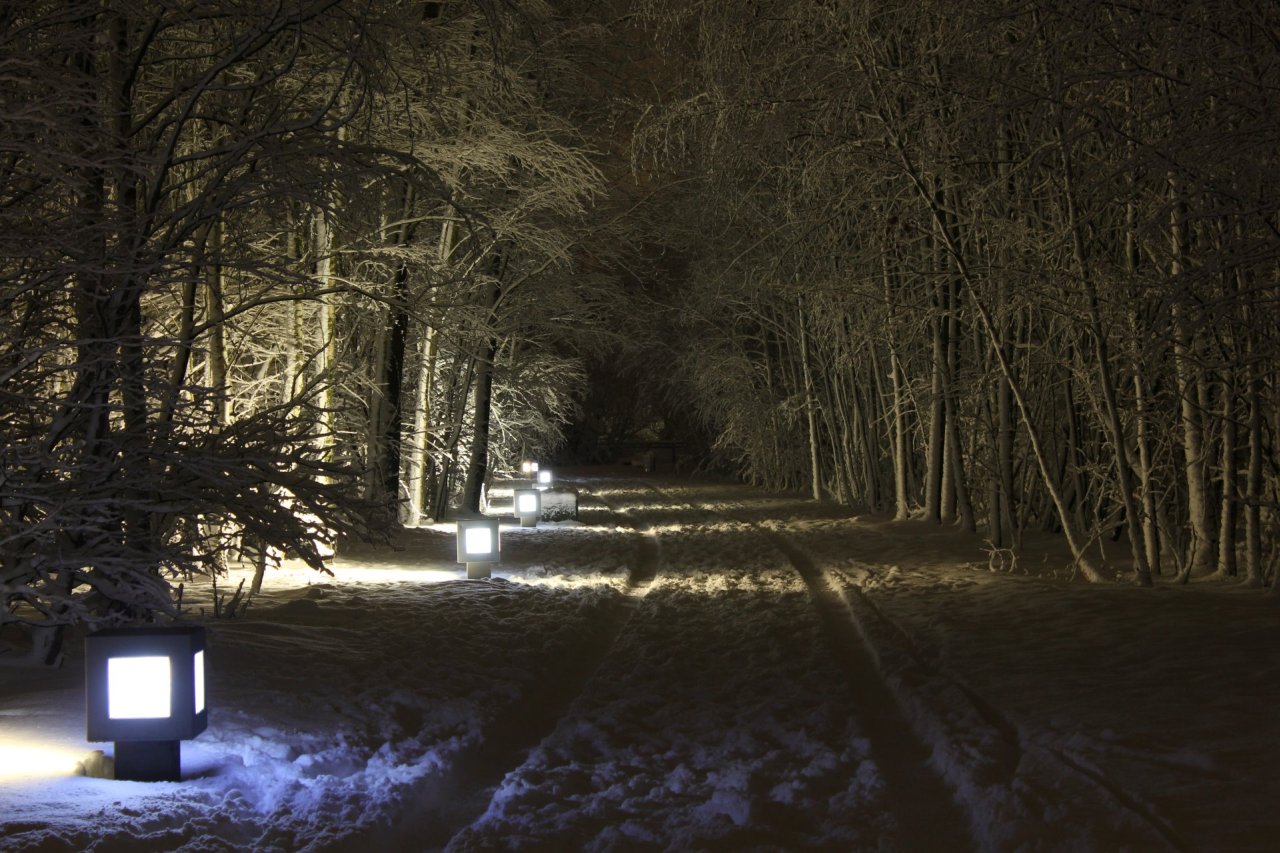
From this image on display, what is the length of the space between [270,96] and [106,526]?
3359 millimetres

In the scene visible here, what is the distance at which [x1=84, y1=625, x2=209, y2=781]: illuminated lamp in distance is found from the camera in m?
5.49

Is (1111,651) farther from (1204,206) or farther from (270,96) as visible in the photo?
(270,96)

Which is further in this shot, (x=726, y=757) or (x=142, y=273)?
(x=142, y=273)

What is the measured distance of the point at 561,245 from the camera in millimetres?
18516

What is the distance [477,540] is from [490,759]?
24.7ft

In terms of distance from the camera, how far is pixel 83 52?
7.93 meters

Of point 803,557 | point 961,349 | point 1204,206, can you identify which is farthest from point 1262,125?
point 961,349

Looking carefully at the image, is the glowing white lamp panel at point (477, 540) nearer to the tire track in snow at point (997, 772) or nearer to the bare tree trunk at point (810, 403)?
the tire track in snow at point (997, 772)

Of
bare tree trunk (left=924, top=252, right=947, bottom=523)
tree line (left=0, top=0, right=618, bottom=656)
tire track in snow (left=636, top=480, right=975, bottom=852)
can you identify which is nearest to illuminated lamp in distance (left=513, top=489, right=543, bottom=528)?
bare tree trunk (left=924, top=252, right=947, bottom=523)

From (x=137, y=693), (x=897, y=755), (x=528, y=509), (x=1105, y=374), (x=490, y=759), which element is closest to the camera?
(x=137, y=693)

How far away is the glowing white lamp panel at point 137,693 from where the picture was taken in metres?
5.50

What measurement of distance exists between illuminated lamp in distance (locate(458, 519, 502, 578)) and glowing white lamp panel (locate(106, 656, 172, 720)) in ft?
27.4

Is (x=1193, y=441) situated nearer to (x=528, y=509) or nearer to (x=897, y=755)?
(x=897, y=755)

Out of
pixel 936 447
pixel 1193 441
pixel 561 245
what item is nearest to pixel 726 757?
pixel 1193 441
